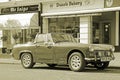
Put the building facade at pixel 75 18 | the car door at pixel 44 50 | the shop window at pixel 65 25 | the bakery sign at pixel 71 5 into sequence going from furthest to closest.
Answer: the shop window at pixel 65 25
the building facade at pixel 75 18
the bakery sign at pixel 71 5
the car door at pixel 44 50

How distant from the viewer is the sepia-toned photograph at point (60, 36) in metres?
15.4

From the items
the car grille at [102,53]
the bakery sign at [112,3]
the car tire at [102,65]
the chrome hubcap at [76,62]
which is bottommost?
the car tire at [102,65]

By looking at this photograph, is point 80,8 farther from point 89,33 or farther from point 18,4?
point 18,4

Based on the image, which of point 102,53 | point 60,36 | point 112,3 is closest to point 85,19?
point 112,3

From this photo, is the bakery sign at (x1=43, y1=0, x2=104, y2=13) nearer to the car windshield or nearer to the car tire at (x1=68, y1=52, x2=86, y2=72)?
the car windshield

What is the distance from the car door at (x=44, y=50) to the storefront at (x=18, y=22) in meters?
13.9

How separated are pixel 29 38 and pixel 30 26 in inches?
56.6

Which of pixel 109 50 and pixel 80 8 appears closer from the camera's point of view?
pixel 109 50

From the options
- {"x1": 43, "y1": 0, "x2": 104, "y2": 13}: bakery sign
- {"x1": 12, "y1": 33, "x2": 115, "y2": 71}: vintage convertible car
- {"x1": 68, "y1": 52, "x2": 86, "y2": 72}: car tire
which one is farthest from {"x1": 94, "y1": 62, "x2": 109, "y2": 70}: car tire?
{"x1": 43, "y1": 0, "x2": 104, "y2": 13}: bakery sign

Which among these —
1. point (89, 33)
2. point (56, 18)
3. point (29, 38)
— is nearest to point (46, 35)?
point (89, 33)

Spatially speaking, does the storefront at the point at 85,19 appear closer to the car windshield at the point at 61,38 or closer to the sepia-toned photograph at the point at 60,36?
the sepia-toned photograph at the point at 60,36

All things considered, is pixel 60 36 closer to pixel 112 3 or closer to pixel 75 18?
pixel 112 3

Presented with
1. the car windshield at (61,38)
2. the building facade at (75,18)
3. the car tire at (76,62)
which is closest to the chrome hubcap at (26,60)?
the car windshield at (61,38)

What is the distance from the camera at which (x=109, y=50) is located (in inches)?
607
